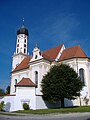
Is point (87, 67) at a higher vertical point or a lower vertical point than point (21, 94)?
higher

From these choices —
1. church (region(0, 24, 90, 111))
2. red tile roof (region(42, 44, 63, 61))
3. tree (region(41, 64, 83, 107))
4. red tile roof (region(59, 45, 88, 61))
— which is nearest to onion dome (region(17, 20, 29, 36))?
church (region(0, 24, 90, 111))

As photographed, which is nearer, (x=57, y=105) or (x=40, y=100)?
(x=40, y=100)

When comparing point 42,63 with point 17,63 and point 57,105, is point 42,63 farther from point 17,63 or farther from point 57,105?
point 17,63

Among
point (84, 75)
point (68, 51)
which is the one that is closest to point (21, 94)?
point (84, 75)

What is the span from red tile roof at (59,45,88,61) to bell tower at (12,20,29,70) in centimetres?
1495

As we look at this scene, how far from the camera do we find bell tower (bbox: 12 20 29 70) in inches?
2039

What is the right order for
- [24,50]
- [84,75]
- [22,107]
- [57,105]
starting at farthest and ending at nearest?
[24,50]
[84,75]
[57,105]
[22,107]

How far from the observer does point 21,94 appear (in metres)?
30.9

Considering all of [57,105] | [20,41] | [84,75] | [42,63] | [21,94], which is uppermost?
[20,41]

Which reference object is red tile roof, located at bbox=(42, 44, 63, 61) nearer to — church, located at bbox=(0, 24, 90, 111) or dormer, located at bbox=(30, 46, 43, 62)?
church, located at bbox=(0, 24, 90, 111)

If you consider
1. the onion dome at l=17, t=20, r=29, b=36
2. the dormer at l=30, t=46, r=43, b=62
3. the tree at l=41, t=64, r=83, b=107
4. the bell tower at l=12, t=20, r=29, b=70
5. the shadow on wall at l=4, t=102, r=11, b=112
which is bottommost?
the shadow on wall at l=4, t=102, r=11, b=112

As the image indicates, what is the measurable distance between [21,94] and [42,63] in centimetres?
984

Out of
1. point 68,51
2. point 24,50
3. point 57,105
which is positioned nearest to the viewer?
point 57,105

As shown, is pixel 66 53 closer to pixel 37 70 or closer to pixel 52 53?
pixel 52 53
